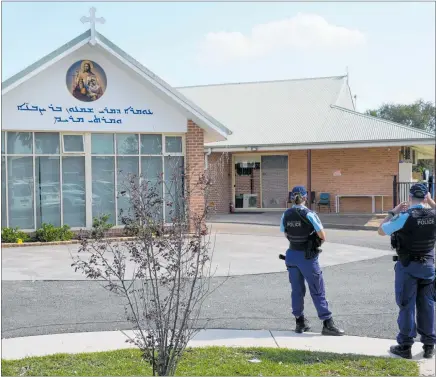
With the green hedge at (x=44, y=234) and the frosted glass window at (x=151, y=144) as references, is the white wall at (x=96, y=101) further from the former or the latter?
the green hedge at (x=44, y=234)

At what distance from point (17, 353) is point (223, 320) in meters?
2.64

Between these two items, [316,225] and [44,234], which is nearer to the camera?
[316,225]

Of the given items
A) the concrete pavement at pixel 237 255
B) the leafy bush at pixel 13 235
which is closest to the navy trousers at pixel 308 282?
the concrete pavement at pixel 237 255

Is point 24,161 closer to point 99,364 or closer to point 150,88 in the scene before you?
point 150,88

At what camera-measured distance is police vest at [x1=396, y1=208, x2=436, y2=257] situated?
20.6 feet

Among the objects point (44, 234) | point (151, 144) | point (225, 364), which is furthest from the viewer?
point (151, 144)

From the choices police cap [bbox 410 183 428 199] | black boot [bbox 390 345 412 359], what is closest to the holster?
police cap [bbox 410 183 428 199]

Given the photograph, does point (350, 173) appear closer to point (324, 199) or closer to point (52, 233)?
point (324, 199)

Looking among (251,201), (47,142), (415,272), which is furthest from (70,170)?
(415,272)

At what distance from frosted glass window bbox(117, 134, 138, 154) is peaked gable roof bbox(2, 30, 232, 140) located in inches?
62.4

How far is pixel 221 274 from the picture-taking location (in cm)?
1144

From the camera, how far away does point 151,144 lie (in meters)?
17.6

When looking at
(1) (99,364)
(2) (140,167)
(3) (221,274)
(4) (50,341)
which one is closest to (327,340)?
(1) (99,364)

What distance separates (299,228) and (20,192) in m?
11.3
